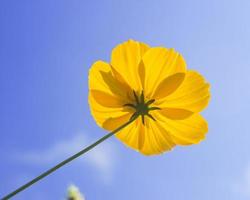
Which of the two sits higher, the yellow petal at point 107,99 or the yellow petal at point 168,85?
the yellow petal at point 107,99

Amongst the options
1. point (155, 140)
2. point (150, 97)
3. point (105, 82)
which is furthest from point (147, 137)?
point (105, 82)

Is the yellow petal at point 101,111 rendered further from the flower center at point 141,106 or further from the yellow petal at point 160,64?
the yellow petal at point 160,64

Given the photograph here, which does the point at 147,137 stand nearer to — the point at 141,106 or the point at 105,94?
the point at 141,106

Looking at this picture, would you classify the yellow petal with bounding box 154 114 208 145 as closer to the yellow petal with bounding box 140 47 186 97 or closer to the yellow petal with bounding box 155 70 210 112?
the yellow petal with bounding box 155 70 210 112

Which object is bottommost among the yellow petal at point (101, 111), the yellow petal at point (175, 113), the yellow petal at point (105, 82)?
the yellow petal at point (175, 113)

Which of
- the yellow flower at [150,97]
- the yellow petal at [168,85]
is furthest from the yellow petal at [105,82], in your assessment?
the yellow petal at [168,85]

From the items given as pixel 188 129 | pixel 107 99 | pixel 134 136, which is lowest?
pixel 188 129
